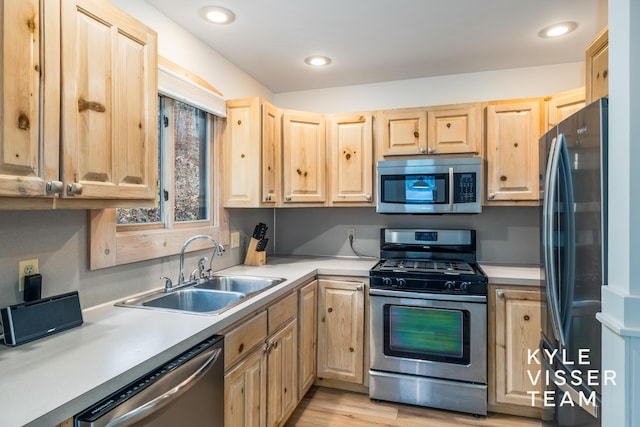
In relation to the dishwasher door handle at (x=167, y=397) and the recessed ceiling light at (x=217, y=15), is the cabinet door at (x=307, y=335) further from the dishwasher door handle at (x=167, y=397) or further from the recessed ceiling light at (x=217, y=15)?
the recessed ceiling light at (x=217, y=15)

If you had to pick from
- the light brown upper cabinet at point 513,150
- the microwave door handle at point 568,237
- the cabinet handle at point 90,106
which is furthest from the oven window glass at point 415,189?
the cabinet handle at point 90,106

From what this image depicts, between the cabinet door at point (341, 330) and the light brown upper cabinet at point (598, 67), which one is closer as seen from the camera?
the light brown upper cabinet at point (598, 67)

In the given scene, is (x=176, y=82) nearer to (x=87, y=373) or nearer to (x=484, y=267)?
(x=87, y=373)

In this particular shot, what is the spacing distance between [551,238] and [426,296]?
0.99 metres

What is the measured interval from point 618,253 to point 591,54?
99 cm

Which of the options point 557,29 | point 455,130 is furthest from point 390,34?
point 557,29

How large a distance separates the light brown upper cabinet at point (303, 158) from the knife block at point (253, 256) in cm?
40

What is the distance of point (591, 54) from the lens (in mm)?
1599

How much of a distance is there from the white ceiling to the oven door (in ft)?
5.42

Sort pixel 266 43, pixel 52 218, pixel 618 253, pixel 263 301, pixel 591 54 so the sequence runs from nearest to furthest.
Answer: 1. pixel 618 253
2. pixel 52 218
3. pixel 591 54
4. pixel 263 301
5. pixel 266 43

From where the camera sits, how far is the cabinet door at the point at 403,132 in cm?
273

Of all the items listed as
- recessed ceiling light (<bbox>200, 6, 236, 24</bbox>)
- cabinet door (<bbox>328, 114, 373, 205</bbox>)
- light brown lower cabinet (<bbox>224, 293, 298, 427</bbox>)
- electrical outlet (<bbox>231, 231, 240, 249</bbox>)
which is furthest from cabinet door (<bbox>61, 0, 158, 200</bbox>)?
cabinet door (<bbox>328, 114, 373, 205</bbox>)

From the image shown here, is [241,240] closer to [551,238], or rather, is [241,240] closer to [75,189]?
[75,189]

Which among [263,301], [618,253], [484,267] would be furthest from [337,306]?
[618,253]
